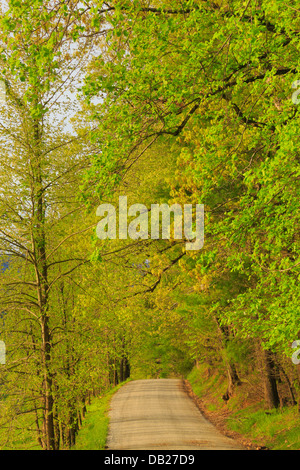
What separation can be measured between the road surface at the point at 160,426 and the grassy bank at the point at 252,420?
1.74ft

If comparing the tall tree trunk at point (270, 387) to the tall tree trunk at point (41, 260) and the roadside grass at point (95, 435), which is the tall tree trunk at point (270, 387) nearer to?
the roadside grass at point (95, 435)

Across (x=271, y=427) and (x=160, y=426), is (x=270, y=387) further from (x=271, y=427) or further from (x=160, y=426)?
(x=160, y=426)

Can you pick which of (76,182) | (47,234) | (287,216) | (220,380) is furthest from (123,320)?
(220,380)

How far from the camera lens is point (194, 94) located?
8242mm

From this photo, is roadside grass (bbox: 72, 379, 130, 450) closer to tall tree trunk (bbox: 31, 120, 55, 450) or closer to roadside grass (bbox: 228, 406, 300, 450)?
tall tree trunk (bbox: 31, 120, 55, 450)

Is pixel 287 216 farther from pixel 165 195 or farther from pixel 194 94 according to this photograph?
pixel 165 195

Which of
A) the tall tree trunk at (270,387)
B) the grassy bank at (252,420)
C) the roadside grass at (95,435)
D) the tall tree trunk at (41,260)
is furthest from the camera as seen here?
the tall tree trunk at (270,387)

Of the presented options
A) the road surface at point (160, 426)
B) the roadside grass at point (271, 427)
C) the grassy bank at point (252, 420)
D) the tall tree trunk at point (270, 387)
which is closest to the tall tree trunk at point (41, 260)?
the road surface at point (160, 426)

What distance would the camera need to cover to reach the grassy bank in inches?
494

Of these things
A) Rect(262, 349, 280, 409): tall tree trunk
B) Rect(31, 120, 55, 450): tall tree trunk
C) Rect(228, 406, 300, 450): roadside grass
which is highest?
Rect(31, 120, 55, 450): tall tree trunk

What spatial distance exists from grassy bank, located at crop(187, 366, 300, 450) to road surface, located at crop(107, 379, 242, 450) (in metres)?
0.53

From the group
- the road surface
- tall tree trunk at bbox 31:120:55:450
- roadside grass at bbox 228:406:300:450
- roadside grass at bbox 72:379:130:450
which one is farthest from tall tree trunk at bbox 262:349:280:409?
tall tree trunk at bbox 31:120:55:450

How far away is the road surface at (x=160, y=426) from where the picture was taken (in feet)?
42.4

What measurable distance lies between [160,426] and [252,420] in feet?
10.5
